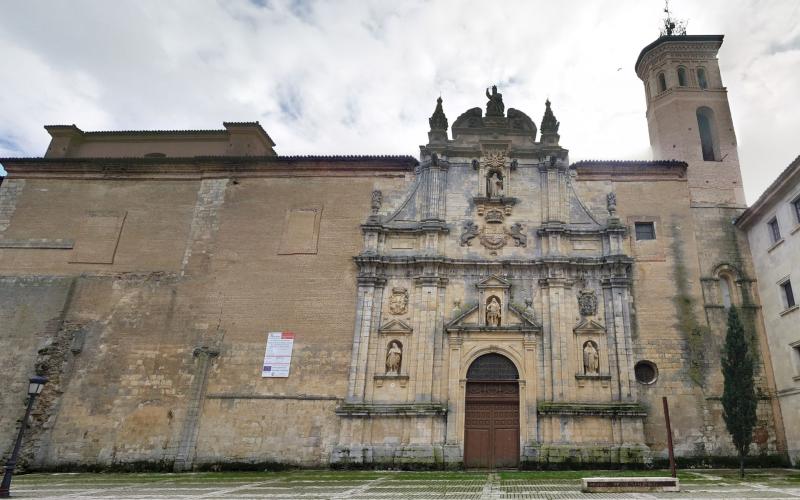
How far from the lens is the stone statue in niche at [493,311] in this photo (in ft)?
63.9

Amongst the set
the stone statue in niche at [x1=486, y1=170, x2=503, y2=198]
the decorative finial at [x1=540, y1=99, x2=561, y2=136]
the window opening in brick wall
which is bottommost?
the window opening in brick wall

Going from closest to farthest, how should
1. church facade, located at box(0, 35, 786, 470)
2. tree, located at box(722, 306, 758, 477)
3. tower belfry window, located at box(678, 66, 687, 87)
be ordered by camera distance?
tree, located at box(722, 306, 758, 477), church facade, located at box(0, 35, 786, 470), tower belfry window, located at box(678, 66, 687, 87)

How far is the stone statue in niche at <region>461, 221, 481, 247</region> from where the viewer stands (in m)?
20.9

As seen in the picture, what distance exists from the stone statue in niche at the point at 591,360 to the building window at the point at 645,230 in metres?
4.96

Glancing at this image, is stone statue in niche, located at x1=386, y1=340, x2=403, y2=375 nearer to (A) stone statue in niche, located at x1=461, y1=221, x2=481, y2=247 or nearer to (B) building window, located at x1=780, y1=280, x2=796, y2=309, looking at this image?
(A) stone statue in niche, located at x1=461, y1=221, x2=481, y2=247

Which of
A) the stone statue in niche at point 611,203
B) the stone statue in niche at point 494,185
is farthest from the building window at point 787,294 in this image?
the stone statue in niche at point 494,185

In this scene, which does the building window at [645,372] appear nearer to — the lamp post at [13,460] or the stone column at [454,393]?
the stone column at [454,393]

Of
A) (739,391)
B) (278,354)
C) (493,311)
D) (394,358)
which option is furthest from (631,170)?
(278,354)

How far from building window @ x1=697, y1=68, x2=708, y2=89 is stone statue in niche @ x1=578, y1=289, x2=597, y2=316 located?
40.4 ft

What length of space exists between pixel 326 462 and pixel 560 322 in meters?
9.44

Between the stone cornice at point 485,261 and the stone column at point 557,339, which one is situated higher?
the stone cornice at point 485,261

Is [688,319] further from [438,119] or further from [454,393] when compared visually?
[438,119]

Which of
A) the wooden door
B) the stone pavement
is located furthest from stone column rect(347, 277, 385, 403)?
the wooden door

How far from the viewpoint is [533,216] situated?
70.0ft
